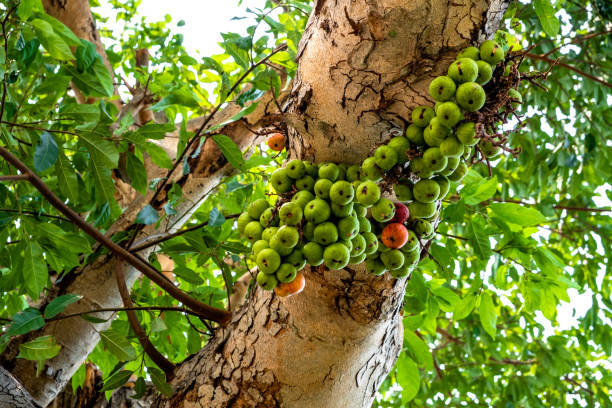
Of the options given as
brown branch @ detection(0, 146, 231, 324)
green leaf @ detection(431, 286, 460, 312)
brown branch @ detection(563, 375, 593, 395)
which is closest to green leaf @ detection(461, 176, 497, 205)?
green leaf @ detection(431, 286, 460, 312)

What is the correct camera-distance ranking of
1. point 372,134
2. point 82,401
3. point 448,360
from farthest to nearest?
point 448,360 < point 82,401 < point 372,134

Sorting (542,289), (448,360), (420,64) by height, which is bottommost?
(448,360)

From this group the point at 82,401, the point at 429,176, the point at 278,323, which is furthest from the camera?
the point at 82,401

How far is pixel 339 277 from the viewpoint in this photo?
1.33 m

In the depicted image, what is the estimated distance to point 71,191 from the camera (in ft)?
5.86

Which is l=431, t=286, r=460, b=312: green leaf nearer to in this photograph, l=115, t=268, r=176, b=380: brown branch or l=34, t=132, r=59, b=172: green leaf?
l=115, t=268, r=176, b=380: brown branch

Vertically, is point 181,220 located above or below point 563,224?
above

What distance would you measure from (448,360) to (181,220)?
3627 mm

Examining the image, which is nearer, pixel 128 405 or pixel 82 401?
pixel 128 405

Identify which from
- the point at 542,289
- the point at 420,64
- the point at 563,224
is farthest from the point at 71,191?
the point at 563,224

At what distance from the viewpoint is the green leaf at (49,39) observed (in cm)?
165

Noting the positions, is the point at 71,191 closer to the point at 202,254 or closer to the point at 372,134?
the point at 202,254

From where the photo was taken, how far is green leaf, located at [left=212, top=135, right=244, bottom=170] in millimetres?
1672

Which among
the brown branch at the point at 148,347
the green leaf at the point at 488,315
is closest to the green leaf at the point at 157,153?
the brown branch at the point at 148,347
